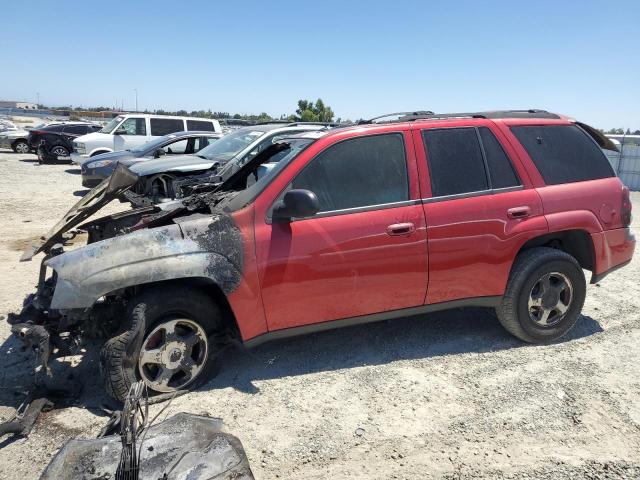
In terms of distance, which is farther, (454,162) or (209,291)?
(454,162)

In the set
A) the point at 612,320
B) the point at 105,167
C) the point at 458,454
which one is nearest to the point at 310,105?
the point at 105,167

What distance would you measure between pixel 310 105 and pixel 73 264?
28.3 m

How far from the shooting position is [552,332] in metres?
4.38

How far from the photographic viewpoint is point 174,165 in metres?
9.16

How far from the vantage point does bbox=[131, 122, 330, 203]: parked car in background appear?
8.79 m

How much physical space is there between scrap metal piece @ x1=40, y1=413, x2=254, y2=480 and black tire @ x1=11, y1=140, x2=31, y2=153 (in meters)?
23.4

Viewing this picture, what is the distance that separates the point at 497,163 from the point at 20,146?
2382cm

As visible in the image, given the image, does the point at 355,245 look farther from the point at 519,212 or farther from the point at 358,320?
the point at 519,212

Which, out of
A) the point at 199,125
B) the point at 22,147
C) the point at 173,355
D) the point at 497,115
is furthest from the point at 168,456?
the point at 22,147

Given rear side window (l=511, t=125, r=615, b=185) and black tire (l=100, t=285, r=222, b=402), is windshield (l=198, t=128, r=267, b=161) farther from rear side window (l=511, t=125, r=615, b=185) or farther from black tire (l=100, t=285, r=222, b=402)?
black tire (l=100, t=285, r=222, b=402)

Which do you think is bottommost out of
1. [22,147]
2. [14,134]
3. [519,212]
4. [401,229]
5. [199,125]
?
[401,229]

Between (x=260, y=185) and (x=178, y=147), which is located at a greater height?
(x=178, y=147)

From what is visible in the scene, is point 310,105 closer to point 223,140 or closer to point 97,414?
point 223,140

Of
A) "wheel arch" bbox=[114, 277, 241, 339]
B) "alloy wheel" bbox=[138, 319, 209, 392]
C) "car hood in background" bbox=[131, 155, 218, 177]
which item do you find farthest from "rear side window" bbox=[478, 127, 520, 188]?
"car hood in background" bbox=[131, 155, 218, 177]
